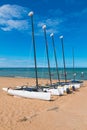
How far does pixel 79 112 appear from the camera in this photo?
15219 mm

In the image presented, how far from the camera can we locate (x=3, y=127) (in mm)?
11805

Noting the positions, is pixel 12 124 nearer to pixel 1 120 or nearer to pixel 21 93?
pixel 1 120

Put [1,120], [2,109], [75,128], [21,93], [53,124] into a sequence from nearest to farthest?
[75,128]
[53,124]
[1,120]
[2,109]
[21,93]

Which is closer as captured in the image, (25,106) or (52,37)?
(25,106)

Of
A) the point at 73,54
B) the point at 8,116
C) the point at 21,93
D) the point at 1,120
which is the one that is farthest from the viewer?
the point at 73,54

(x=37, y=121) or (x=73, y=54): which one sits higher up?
(x=73, y=54)

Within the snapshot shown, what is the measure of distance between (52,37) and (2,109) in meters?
20.5

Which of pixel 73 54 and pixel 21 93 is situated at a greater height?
pixel 73 54

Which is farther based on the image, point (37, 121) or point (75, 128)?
point (37, 121)

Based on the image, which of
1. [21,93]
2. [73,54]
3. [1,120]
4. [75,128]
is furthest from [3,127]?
[73,54]

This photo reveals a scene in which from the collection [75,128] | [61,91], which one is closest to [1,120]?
[75,128]

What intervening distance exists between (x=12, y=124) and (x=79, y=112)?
4.93 metres

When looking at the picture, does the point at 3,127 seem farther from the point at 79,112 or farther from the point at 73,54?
the point at 73,54

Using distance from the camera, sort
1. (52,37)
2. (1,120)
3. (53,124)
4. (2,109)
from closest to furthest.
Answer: (53,124) < (1,120) < (2,109) < (52,37)
